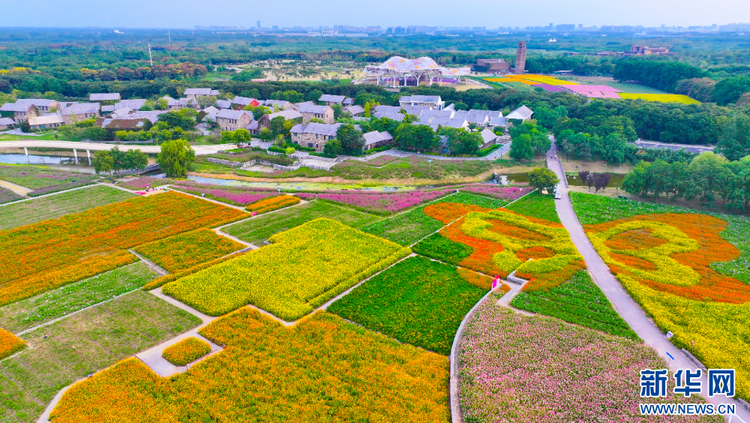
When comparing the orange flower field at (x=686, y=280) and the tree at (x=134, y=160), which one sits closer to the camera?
the orange flower field at (x=686, y=280)

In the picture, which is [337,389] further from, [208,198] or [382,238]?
[208,198]

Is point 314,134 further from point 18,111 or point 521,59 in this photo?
point 521,59

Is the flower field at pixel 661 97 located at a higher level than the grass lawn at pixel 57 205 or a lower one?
higher

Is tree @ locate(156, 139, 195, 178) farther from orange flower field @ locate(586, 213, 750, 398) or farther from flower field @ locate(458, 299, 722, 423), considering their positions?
orange flower field @ locate(586, 213, 750, 398)

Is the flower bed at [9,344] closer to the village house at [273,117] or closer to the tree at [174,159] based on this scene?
the tree at [174,159]


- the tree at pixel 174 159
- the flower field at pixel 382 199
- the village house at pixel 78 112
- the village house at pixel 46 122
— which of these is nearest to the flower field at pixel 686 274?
the flower field at pixel 382 199

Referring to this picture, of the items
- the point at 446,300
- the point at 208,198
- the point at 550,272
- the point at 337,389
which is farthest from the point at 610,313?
the point at 208,198

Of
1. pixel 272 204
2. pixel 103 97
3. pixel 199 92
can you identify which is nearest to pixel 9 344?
pixel 272 204
